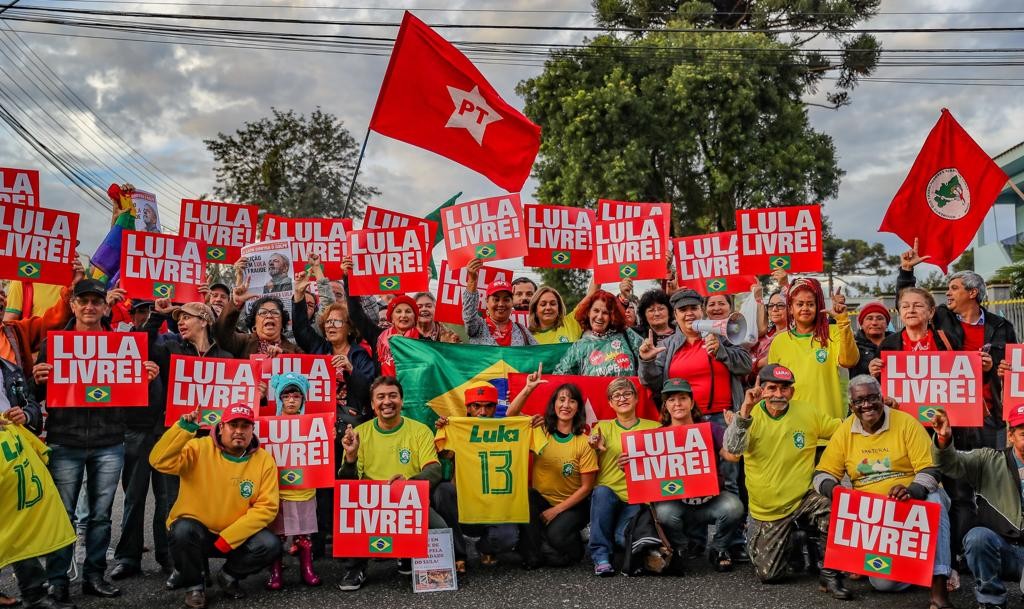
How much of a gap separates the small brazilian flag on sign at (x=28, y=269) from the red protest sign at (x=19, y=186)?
102 cm

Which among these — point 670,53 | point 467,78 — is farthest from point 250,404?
point 670,53

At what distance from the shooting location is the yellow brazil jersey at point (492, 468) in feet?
23.4

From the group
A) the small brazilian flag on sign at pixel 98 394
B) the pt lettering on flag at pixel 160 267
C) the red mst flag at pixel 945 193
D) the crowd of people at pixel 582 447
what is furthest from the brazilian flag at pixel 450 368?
the red mst flag at pixel 945 193

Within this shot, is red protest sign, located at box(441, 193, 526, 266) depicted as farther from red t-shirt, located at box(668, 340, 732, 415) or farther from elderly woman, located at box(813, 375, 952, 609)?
elderly woman, located at box(813, 375, 952, 609)

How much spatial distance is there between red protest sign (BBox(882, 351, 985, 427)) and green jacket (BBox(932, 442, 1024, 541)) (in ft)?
1.61

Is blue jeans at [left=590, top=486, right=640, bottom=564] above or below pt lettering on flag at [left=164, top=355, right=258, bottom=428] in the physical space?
below

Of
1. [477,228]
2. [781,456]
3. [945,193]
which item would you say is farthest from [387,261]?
[945,193]

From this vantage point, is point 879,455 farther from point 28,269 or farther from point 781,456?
point 28,269

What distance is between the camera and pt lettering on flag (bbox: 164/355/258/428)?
6.88m

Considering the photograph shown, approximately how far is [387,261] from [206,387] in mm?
2482

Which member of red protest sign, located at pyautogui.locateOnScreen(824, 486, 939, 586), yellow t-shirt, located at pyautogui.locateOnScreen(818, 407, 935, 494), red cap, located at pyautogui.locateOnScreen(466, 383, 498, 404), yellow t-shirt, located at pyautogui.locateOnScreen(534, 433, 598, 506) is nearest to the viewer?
red protest sign, located at pyautogui.locateOnScreen(824, 486, 939, 586)

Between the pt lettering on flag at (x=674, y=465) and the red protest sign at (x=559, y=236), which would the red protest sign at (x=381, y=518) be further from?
the red protest sign at (x=559, y=236)

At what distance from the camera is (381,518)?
6.62 m

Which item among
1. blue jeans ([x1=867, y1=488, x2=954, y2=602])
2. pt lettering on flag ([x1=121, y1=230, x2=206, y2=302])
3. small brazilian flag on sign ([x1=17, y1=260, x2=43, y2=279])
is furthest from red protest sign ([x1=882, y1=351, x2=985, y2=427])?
small brazilian flag on sign ([x1=17, y1=260, x2=43, y2=279])
